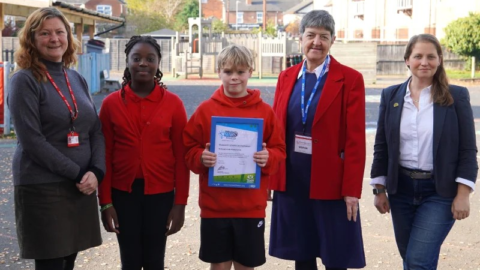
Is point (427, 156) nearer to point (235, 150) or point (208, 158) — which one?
point (235, 150)

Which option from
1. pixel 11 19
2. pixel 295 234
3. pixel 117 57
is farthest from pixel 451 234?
pixel 11 19

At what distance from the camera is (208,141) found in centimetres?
456

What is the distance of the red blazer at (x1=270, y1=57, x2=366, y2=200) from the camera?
4.62 m

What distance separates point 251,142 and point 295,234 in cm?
84

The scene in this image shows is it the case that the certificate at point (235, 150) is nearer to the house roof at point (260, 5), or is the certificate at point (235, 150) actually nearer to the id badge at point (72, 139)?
the id badge at point (72, 139)

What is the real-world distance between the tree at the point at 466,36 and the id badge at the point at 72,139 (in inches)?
1260

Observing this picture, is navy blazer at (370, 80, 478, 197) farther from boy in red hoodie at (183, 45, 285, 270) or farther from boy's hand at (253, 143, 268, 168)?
boy's hand at (253, 143, 268, 168)

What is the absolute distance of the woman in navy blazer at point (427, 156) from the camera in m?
4.48

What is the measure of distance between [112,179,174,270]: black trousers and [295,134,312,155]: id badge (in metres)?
0.92

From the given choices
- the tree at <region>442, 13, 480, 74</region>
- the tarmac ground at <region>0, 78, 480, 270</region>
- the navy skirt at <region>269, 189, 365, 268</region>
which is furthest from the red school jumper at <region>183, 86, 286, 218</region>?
the tree at <region>442, 13, 480, 74</region>

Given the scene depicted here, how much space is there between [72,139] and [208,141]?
2.85 ft

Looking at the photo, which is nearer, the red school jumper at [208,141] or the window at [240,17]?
the red school jumper at [208,141]

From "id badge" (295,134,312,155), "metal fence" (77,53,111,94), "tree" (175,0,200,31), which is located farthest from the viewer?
"tree" (175,0,200,31)

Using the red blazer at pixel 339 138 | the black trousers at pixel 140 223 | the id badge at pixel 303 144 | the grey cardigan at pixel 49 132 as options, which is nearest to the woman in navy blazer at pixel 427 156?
the red blazer at pixel 339 138
